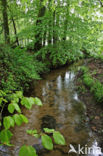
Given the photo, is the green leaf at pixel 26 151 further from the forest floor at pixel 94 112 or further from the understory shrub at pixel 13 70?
the understory shrub at pixel 13 70

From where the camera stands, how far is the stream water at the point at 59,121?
11.3 ft

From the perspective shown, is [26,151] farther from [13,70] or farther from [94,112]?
Answer: [13,70]

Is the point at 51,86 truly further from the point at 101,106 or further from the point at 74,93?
the point at 101,106

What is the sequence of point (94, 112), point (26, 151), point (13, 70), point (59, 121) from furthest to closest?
1. point (13, 70)
2. point (94, 112)
3. point (59, 121)
4. point (26, 151)

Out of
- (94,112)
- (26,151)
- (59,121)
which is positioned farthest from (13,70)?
(26,151)

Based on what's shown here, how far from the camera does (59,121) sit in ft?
15.0

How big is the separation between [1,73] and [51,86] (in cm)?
379

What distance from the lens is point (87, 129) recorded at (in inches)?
164

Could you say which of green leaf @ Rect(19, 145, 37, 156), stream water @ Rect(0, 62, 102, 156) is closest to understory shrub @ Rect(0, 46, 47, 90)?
stream water @ Rect(0, 62, 102, 156)

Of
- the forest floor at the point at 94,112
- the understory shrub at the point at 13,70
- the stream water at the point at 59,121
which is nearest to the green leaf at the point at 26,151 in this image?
the stream water at the point at 59,121

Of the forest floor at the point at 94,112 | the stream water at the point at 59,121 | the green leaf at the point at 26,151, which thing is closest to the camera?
the green leaf at the point at 26,151

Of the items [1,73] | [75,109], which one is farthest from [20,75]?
[75,109]

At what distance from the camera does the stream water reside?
3.44 m

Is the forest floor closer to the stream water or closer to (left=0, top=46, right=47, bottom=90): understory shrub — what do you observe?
the stream water
